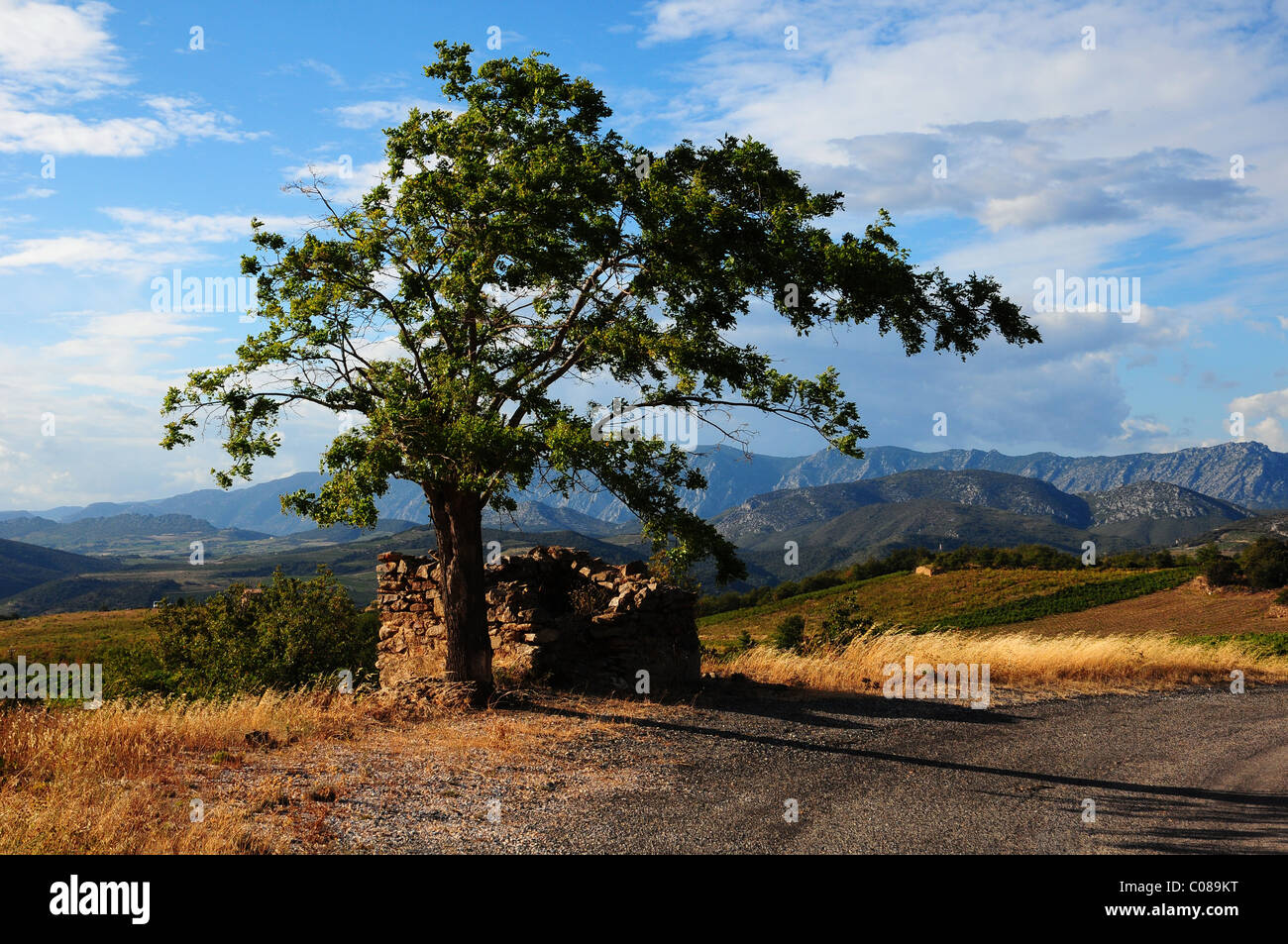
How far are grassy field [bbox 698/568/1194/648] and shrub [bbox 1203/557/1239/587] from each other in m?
5.49

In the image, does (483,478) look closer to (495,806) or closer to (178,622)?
(495,806)

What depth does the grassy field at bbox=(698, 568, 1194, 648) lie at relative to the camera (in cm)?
7956

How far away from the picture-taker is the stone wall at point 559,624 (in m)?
16.2

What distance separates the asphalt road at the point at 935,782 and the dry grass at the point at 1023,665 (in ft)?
5.80

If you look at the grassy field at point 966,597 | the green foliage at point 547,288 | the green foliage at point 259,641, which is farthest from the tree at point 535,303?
the grassy field at point 966,597

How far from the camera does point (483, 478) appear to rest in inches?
501

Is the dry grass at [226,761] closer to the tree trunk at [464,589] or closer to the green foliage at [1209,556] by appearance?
the tree trunk at [464,589]

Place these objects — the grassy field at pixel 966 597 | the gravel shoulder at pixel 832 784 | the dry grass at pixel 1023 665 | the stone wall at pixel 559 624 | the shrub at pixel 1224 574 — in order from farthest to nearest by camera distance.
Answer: the grassy field at pixel 966 597 → the shrub at pixel 1224 574 → the dry grass at pixel 1023 665 → the stone wall at pixel 559 624 → the gravel shoulder at pixel 832 784

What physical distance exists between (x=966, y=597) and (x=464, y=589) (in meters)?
83.6

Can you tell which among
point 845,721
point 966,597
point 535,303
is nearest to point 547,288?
point 535,303

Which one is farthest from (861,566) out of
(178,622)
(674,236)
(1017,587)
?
(674,236)

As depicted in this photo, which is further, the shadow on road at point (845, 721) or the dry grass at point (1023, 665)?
the dry grass at point (1023, 665)


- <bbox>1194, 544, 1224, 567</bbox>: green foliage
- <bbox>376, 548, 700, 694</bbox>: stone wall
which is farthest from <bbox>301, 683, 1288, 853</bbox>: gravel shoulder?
<bbox>1194, 544, 1224, 567</bbox>: green foliage
